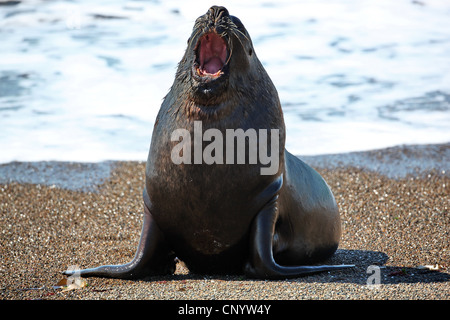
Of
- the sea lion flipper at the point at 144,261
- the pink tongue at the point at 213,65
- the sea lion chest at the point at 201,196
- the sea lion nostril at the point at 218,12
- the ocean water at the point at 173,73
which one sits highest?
the sea lion nostril at the point at 218,12

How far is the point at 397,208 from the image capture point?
24.6 ft

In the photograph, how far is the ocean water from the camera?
11.9m

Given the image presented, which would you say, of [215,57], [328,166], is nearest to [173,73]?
[328,166]

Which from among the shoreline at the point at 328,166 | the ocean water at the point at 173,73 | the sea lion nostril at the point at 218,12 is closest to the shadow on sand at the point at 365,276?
the sea lion nostril at the point at 218,12

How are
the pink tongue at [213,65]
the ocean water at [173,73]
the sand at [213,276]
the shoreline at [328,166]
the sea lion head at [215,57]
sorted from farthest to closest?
the ocean water at [173,73]
the shoreline at [328,166]
the pink tongue at [213,65]
the sea lion head at [215,57]
the sand at [213,276]

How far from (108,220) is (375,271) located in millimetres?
3254

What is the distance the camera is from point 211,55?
15.4 feet

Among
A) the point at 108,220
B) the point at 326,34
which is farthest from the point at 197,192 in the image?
the point at 326,34

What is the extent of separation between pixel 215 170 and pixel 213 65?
2.46 feet

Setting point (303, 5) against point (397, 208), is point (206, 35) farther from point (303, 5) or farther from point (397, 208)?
point (303, 5)

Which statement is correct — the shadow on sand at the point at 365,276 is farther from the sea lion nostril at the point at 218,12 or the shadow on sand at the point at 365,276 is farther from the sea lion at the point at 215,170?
the sea lion nostril at the point at 218,12

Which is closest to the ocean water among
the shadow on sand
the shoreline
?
the shoreline

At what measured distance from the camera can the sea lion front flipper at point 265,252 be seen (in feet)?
15.2
